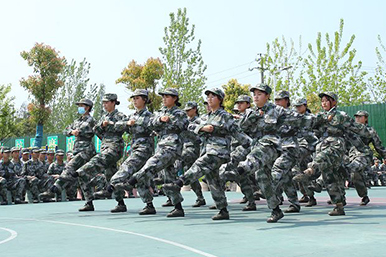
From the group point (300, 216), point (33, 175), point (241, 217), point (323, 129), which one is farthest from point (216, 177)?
point (33, 175)

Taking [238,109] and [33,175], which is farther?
[33,175]

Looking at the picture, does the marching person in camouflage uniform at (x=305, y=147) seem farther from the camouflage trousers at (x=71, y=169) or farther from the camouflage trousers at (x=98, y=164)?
the camouflage trousers at (x=71, y=169)

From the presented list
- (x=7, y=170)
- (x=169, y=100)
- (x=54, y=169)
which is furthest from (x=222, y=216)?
(x=54, y=169)

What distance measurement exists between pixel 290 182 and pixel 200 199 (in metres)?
3.72

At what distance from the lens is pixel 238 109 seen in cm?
1298

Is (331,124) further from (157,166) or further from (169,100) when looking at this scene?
(157,166)

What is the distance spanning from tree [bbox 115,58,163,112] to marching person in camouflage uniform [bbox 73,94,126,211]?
21.2 metres

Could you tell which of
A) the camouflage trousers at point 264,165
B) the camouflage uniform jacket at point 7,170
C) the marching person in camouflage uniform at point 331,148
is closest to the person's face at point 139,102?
the camouflage trousers at point 264,165

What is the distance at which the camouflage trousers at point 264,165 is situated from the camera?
8227mm

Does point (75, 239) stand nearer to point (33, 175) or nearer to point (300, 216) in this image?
point (300, 216)

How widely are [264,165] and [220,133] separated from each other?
106 cm

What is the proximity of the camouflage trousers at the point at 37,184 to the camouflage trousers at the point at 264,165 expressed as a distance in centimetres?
Result: 1123

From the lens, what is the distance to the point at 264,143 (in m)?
8.42

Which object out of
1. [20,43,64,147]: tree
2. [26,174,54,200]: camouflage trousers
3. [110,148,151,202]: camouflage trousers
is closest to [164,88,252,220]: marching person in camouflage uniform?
[110,148,151,202]: camouflage trousers
